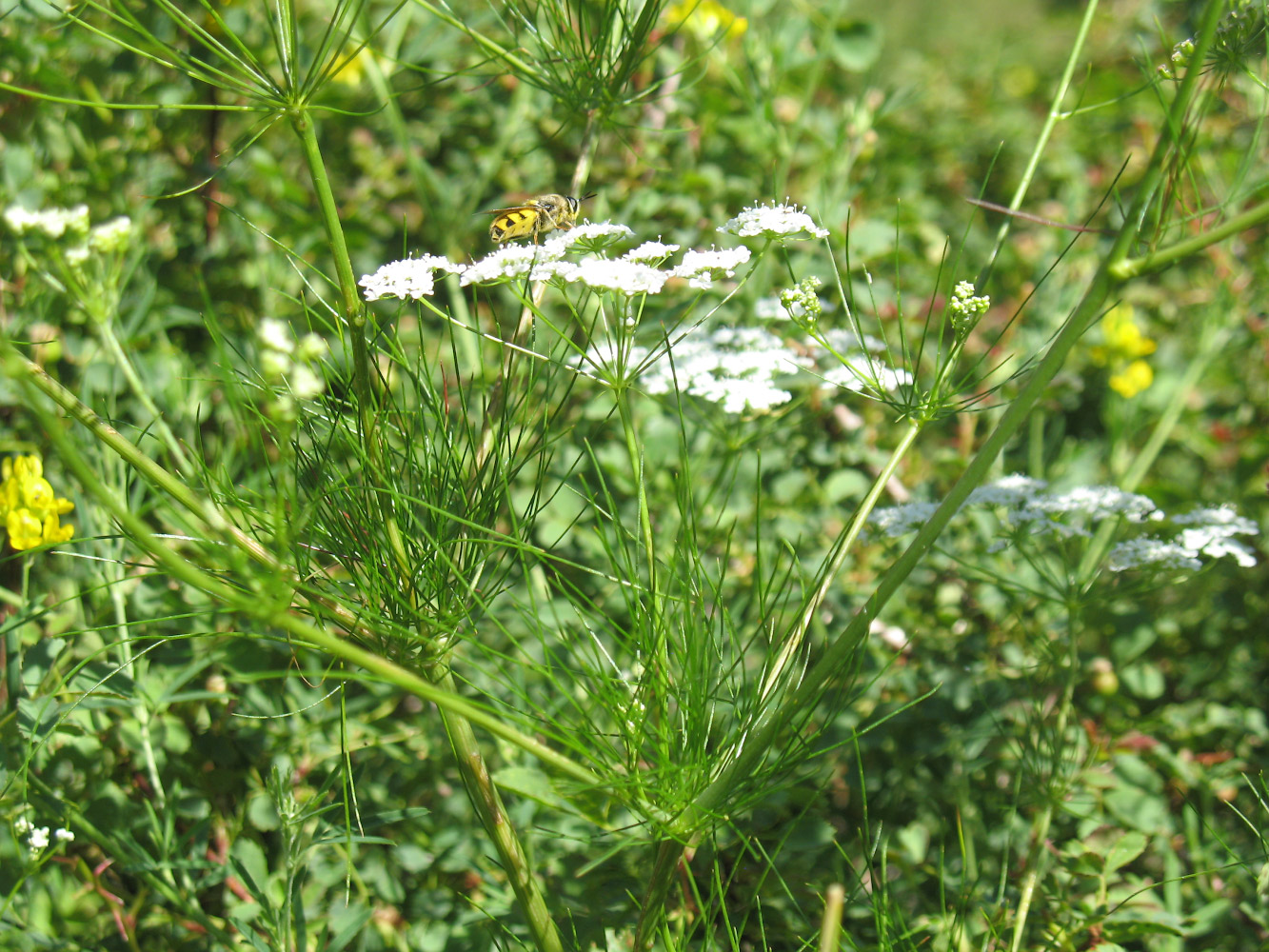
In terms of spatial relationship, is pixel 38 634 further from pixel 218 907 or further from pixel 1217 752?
pixel 1217 752

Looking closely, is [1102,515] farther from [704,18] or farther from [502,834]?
[704,18]

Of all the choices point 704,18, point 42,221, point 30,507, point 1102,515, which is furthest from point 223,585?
point 704,18

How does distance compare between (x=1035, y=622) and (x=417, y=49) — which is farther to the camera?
(x=417, y=49)

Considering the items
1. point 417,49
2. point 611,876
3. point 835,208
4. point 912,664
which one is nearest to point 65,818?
point 611,876

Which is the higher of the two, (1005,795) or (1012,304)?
(1012,304)

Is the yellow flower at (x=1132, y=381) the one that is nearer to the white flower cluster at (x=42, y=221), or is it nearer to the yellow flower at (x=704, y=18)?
the yellow flower at (x=704, y=18)

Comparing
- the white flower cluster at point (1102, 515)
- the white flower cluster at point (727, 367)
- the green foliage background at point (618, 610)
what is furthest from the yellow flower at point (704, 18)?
the white flower cluster at point (1102, 515)

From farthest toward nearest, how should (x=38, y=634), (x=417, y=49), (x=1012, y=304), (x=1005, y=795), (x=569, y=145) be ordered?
(x=1012, y=304), (x=569, y=145), (x=417, y=49), (x=1005, y=795), (x=38, y=634)
